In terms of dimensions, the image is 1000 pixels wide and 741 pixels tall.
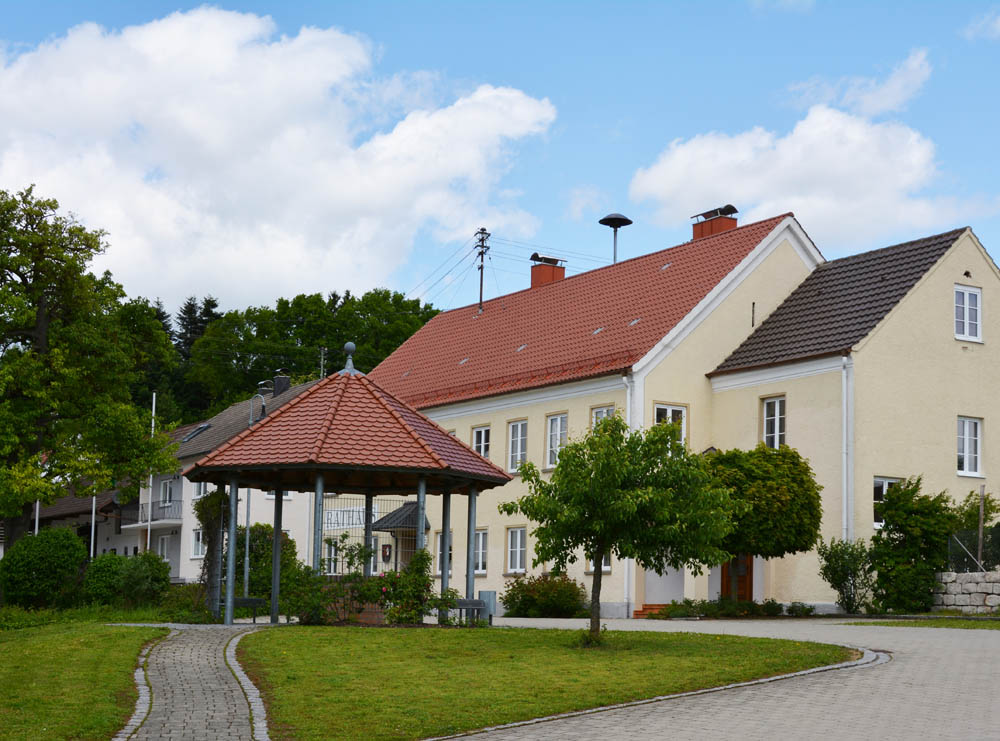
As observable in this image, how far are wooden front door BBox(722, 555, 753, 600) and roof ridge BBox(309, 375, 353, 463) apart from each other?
13749 mm

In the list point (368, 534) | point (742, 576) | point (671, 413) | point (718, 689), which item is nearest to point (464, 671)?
point (718, 689)

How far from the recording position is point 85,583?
3506 cm

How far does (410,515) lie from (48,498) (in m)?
11.1

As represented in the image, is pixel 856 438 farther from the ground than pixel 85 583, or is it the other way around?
pixel 856 438

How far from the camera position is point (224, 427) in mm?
60812

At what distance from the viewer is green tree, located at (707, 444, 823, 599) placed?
104 ft

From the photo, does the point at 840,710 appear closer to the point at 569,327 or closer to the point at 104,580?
the point at 104,580

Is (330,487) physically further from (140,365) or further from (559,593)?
(140,365)

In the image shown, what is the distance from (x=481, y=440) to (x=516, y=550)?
13.8 ft

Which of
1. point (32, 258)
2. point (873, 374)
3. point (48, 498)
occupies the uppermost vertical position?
point (32, 258)

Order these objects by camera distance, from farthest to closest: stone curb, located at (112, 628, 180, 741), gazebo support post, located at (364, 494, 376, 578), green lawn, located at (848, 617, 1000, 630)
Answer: green lawn, located at (848, 617, 1000, 630) → gazebo support post, located at (364, 494, 376, 578) → stone curb, located at (112, 628, 180, 741)

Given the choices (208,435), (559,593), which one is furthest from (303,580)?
(208,435)

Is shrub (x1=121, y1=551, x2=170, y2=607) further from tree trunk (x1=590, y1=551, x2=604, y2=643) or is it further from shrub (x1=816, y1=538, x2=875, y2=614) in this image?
shrub (x1=816, y1=538, x2=875, y2=614)

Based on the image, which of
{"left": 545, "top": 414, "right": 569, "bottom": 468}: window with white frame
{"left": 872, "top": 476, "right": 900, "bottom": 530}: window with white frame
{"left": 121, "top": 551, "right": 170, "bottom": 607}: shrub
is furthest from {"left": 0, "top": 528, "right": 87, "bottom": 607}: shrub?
{"left": 872, "top": 476, "right": 900, "bottom": 530}: window with white frame
